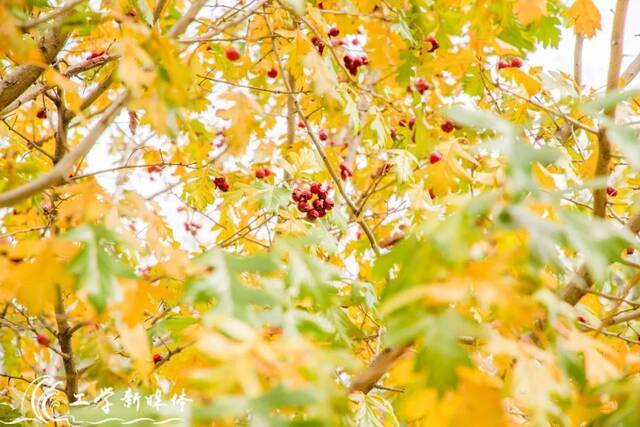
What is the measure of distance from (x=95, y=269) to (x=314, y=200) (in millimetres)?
1656

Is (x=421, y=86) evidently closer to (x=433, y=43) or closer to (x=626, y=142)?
(x=433, y=43)

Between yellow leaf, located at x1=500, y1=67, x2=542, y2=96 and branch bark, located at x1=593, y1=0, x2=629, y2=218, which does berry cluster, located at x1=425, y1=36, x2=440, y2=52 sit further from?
branch bark, located at x1=593, y1=0, x2=629, y2=218

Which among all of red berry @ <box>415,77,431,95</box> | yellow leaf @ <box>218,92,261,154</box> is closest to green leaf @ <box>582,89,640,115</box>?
yellow leaf @ <box>218,92,261,154</box>

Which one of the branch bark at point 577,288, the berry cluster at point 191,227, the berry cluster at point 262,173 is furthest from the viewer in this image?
the berry cluster at point 191,227

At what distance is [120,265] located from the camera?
100 cm

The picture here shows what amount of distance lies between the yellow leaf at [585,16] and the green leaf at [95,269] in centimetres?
183

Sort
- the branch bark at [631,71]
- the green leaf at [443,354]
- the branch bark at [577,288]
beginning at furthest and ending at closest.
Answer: the branch bark at [631,71] < the branch bark at [577,288] < the green leaf at [443,354]

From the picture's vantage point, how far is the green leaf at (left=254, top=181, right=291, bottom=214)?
2.20m

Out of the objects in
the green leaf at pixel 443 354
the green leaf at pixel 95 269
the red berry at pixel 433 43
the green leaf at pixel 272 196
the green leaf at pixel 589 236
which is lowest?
the green leaf at pixel 443 354

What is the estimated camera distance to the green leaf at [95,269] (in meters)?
0.91

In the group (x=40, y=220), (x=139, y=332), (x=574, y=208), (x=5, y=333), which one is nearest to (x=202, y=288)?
(x=139, y=332)

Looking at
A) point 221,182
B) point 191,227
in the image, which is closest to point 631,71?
point 221,182

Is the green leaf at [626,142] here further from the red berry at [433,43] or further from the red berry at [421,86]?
the red berry at [421,86]

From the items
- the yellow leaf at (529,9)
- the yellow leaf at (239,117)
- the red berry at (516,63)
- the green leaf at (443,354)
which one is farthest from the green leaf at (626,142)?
the red berry at (516,63)
